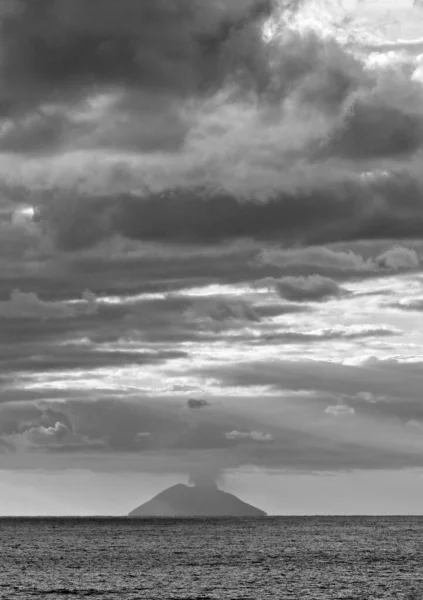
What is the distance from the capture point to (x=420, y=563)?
18188 cm

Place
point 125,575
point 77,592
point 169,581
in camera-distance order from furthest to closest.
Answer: point 125,575, point 169,581, point 77,592

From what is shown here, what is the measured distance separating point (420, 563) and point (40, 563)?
68074 millimetres

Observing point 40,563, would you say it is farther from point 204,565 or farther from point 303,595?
point 303,595

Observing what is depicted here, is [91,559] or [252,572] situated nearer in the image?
[252,572]

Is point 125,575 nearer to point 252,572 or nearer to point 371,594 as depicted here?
point 252,572

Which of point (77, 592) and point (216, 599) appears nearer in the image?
point (216, 599)

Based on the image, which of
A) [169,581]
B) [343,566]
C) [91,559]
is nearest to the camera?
[169,581]

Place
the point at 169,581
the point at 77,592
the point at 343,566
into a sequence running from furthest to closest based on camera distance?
the point at 343,566 < the point at 169,581 < the point at 77,592

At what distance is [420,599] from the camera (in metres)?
121

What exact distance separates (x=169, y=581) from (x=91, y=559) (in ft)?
170

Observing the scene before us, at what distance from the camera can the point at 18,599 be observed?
120188 mm

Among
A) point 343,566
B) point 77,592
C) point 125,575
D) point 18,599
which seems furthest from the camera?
point 343,566

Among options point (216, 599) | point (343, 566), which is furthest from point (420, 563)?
point (216, 599)

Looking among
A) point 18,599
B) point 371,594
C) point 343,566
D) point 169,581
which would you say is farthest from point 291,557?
point 18,599
